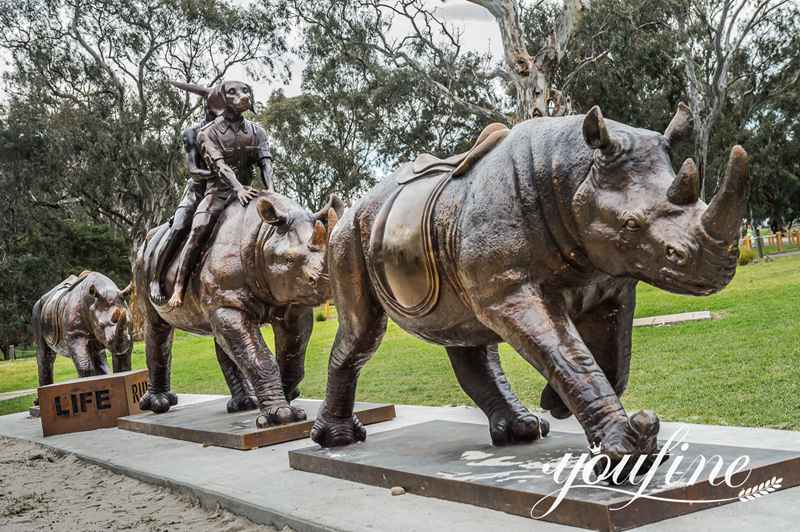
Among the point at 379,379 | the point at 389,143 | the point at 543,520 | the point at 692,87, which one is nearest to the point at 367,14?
the point at 389,143

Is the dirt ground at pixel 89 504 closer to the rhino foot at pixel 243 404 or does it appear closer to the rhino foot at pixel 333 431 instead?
the rhino foot at pixel 333 431

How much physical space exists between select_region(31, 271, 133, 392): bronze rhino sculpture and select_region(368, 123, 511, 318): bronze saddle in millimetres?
6041

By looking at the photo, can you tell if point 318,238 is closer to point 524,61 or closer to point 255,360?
point 255,360

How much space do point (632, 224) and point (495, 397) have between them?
1.63m

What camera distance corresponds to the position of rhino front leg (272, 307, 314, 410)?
6.80 metres

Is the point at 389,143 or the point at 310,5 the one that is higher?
A: the point at 310,5

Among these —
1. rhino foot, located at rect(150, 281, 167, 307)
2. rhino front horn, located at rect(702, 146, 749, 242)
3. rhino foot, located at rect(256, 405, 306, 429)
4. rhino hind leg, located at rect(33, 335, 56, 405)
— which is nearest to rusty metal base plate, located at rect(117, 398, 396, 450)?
rhino foot, located at rect(256, 405, 306, 429)

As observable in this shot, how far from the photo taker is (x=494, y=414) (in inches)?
172

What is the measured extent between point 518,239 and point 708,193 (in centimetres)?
3195

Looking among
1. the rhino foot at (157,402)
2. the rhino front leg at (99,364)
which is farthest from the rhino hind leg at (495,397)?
the rhino front leg at (99,364)

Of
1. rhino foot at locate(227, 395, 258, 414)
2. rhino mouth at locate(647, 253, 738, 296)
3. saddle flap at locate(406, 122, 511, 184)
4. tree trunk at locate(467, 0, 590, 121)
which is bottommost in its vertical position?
rhino foot at locate(227, 395, 258, 414)

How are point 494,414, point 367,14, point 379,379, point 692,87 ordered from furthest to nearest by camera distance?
A: 1. point 692,87
2. point 367,14
3. point 379,379
4. point 494,414

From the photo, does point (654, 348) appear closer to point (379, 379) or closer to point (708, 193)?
point (379, 379)

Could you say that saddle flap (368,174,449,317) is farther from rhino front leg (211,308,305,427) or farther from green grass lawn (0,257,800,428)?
green grass lawn (0,257,800,428)
